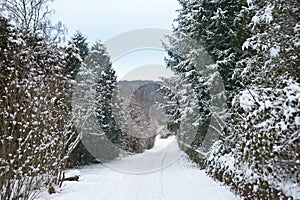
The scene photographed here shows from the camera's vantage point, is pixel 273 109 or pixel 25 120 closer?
pixel 273 109

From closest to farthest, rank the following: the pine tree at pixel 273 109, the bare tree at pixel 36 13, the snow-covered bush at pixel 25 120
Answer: the pine tree at pixel 273 109 → the snow-covered bush at pixel 25 120 → the bare tree at pixel 36 13

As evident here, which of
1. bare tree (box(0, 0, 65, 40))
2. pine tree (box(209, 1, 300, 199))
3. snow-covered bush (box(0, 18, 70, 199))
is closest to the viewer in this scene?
pine tree (box(209, 1, 300, 199))

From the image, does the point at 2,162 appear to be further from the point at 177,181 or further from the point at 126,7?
the point at 126,7

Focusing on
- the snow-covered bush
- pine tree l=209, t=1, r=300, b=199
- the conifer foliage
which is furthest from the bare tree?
pine tree l=209, t=1, r=300, b=199

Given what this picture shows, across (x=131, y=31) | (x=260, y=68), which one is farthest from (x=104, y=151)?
(x=260, y=68)

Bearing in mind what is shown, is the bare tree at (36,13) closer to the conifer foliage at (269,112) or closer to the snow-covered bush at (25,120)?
the snow-covered bush at (25,120)

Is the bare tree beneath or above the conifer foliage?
above

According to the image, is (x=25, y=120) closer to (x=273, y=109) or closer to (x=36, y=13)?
(x=273, y=109)

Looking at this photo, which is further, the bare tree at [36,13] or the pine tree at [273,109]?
the bare tree at [36,13]

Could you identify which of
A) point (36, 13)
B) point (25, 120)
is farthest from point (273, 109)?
point (36, 13)

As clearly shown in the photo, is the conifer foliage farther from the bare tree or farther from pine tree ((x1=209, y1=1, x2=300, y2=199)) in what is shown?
the bare tree

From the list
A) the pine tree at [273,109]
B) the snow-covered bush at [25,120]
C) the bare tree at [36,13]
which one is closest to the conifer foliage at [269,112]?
the pine tree at [273,109]

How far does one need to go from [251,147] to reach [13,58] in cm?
487

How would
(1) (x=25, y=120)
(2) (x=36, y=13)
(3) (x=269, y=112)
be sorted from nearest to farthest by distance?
1. (3) (x=269, y=112)
2. (1) (x=25, y=120)
3. (2) (x=36, y=13)
